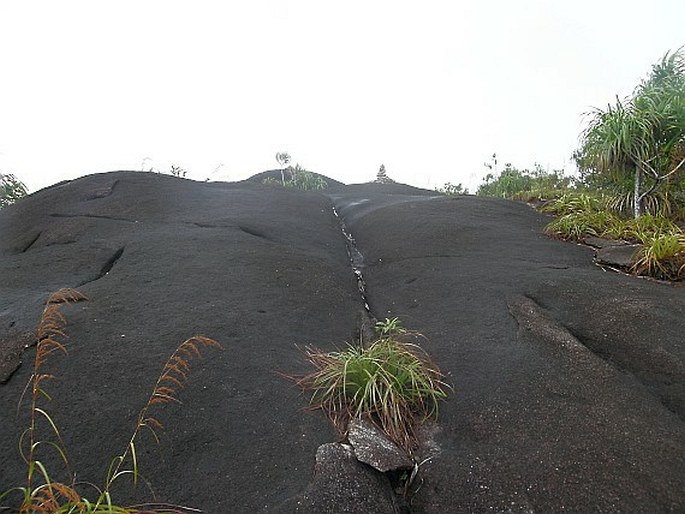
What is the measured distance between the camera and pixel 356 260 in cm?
604

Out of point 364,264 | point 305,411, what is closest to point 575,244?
point 364,264

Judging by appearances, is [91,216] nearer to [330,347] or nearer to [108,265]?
[108,265]

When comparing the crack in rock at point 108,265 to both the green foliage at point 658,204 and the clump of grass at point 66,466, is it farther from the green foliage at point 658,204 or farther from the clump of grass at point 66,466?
the green foliage at point 658,204

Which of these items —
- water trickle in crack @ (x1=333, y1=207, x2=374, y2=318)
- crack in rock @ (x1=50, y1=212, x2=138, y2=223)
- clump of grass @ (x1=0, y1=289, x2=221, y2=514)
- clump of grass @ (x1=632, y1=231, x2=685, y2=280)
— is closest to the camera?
clump of grass @ (x1=0, y1=289, x2=221, y2=514)

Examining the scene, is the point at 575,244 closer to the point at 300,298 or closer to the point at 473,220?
the point at 473,220

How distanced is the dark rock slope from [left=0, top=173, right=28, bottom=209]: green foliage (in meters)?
4.02

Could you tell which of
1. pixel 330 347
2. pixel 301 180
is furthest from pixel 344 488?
pixel 301 180

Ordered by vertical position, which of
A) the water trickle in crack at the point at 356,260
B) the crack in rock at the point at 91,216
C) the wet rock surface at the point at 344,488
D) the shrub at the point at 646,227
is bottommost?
the wet rock surface at the point at 344,488

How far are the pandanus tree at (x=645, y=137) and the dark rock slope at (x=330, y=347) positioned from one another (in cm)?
189

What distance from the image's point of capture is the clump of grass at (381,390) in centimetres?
276

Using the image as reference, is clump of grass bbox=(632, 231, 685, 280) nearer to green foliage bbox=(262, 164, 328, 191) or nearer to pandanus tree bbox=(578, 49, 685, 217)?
pandanus tree bbox=(578, 49, 685, 217)

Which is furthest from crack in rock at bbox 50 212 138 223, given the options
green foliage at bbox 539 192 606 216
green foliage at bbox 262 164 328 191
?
green foliage at bbox 262 164 328 191

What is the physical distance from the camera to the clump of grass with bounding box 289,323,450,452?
276cm

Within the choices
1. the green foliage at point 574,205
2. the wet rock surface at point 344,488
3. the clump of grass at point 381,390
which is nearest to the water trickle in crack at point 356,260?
the clump of grass at point 381,390
